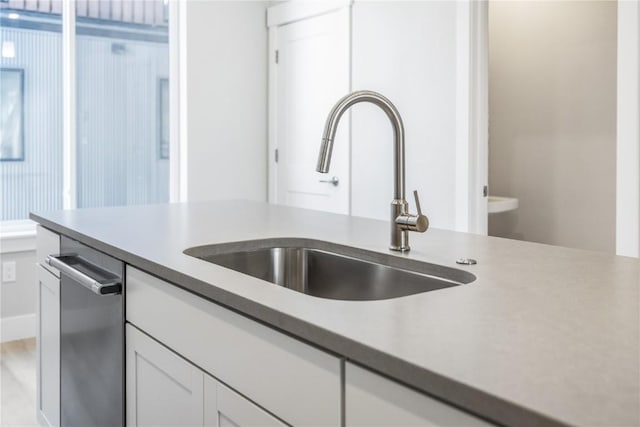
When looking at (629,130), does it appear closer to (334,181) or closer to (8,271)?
(334,181)

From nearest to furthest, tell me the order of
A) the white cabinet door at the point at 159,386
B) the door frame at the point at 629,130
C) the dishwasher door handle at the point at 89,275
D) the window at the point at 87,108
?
the white cabinet door at the point at 159,386 → the dishwasher door handle at the point at 89,275 → the door frame at the point at 629,130 → the window at the point at 87,108

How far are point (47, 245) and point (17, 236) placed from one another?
180 cm

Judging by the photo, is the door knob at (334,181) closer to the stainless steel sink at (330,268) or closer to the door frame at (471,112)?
the door frame at (471,112)

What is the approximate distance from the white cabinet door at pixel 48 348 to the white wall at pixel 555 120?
315cm

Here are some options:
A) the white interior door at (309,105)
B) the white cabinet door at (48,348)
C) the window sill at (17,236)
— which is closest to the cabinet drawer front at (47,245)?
the white cabinet door at (48,348)

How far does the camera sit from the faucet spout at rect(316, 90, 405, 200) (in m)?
1.34

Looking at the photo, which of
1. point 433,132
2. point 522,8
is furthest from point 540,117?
point 433,132

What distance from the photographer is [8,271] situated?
12.2 ft

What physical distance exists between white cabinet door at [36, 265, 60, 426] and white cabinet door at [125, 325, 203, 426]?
24.4 inches

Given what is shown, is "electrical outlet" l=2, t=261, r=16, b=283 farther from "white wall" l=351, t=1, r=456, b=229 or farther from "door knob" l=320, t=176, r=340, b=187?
"white wall" l=351, t=1, r=456, b=229

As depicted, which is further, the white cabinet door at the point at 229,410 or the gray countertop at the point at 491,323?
the white cabinet door at the point at 229,410

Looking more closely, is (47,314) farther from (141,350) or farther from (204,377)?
(204,377)

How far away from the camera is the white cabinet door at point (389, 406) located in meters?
0.71

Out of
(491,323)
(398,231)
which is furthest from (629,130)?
(491,323)
